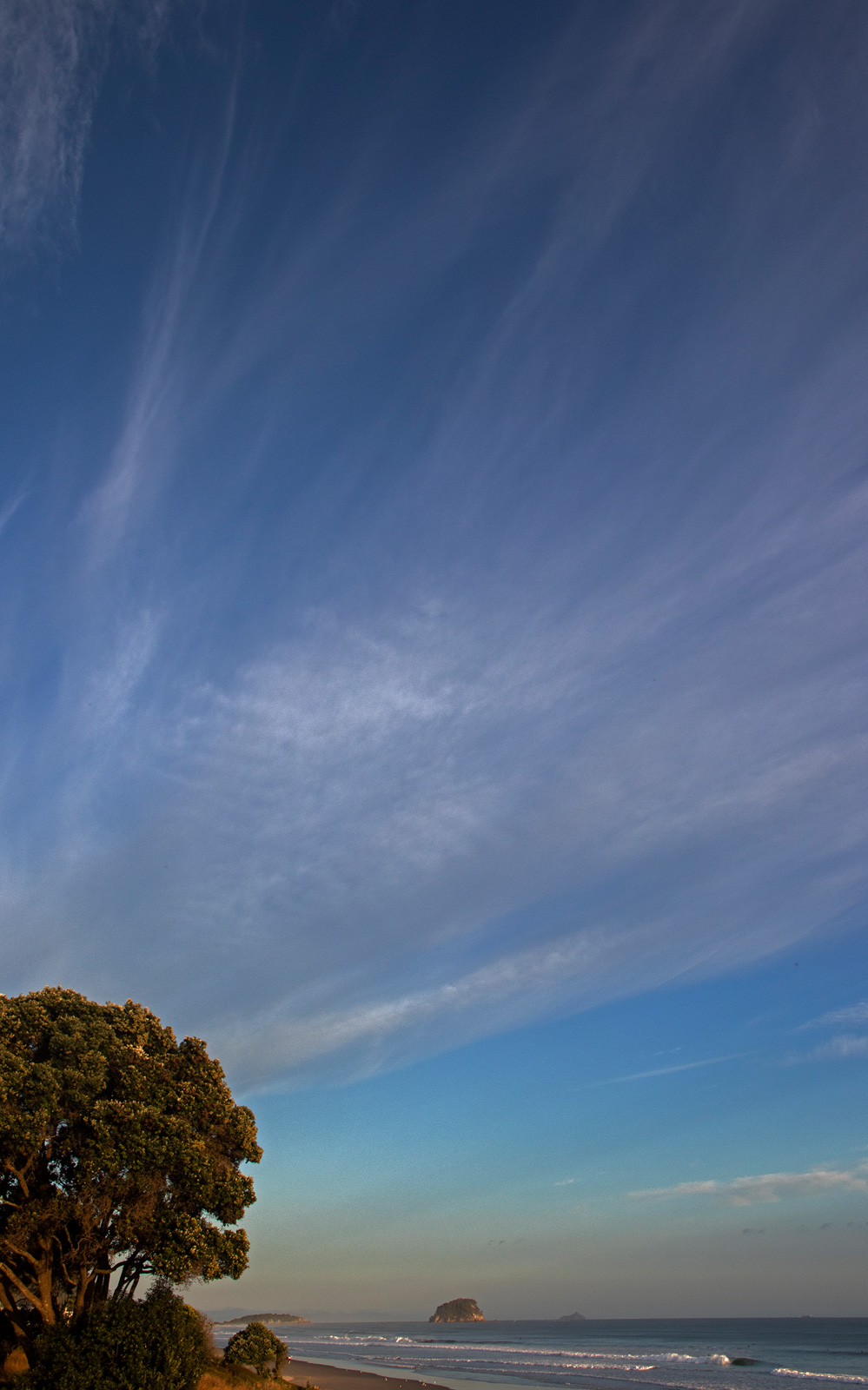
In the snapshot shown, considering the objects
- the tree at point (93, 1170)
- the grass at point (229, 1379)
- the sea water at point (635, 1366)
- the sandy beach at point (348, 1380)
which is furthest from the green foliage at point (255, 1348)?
the sea water at point (635, 1366)

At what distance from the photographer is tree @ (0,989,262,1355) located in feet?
80.6

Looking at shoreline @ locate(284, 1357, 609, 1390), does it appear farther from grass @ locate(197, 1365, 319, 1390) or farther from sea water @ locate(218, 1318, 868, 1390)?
grass @ locate(197, 1365, 319, 1390)

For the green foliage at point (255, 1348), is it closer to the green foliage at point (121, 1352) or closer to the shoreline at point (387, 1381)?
the green foliage at point (121, 1352)

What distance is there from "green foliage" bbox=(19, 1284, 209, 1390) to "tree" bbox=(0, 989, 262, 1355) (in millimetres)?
1120

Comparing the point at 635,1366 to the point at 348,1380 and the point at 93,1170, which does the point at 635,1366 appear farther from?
the point at 93,1170

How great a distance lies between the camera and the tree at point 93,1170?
24.6 meters

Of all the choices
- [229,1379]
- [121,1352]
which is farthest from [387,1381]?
[121,1352]

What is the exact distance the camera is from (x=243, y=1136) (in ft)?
96.0

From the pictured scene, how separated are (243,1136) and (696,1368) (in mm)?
67267

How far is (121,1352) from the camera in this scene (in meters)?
23.2

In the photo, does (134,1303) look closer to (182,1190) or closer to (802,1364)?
(182,1190)

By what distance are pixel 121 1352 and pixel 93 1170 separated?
183 inches

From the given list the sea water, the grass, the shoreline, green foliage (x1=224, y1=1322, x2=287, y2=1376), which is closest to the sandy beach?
the shoreline

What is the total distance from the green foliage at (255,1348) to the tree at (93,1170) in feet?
20.8
